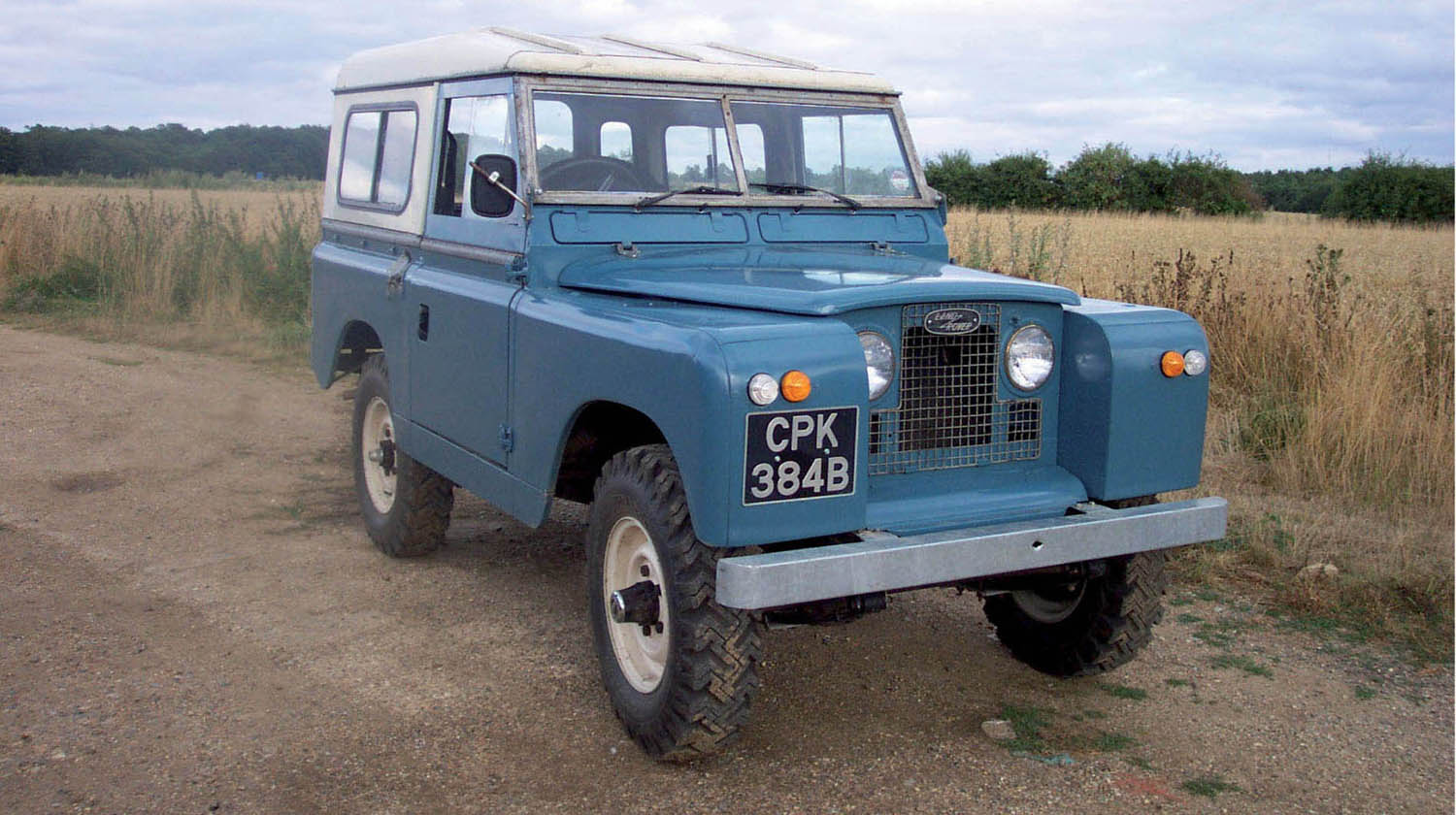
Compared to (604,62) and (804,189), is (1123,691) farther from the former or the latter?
(604,62)

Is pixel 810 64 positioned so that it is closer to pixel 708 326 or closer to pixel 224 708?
pixel 708 326

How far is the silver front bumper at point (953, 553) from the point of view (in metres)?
3.25

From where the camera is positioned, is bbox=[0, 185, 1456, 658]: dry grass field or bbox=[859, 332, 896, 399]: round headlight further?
bbox=[0, 185, 1456, 658]: dry grass field

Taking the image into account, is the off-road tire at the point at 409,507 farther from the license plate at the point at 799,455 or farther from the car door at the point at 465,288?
the license plate at the point at 799,455

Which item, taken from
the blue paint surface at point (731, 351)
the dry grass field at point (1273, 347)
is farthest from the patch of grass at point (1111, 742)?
the dry grass field at point (1273, 347)

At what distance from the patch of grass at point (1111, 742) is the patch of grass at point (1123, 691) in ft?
1.20

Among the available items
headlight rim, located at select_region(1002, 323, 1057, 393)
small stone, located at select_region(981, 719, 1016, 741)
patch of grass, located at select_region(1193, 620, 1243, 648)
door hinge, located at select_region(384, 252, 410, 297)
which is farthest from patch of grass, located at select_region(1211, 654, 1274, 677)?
door hinge, located at select_region(384, 252, 410, 297)

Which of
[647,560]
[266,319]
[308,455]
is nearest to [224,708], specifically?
[647,560]

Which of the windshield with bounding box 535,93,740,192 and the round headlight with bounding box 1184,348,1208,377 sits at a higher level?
the windshield with bounding box 535,93,740,192

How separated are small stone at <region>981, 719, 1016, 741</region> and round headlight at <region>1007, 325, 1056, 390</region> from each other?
3.62ft

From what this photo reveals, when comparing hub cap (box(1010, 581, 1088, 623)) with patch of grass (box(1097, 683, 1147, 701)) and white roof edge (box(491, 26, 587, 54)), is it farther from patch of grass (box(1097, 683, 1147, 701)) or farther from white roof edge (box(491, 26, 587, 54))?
white roof edge (box(491, 26, 587, 54))

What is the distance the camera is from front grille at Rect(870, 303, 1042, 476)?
3811mm

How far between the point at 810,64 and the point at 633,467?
98.4 inches

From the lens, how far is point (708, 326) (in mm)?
3488
